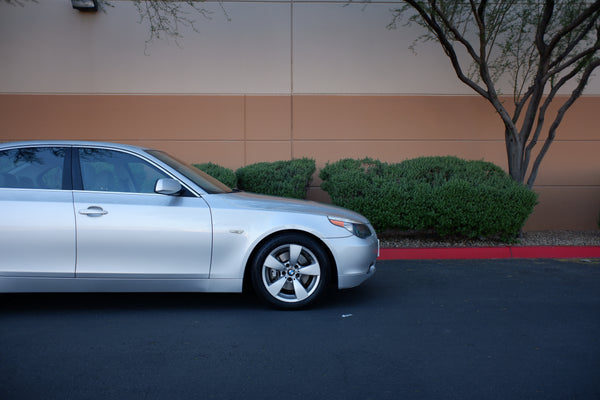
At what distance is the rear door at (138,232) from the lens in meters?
4.83

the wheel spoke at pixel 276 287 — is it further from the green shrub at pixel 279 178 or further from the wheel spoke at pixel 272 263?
the green shrub at pixel 279 178

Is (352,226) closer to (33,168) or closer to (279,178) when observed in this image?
(33,168)

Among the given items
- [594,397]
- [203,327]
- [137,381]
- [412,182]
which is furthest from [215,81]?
[594,397]

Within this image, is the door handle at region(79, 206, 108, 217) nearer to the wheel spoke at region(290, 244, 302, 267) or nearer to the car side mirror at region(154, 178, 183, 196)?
the car side mirror at region(154, 178, 183, 196)

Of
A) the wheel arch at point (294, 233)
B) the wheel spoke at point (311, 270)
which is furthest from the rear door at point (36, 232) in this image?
the wheel spoke at point (311, 270)

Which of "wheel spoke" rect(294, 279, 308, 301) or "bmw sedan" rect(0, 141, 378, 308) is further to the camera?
"wheel spoke" rect(294, 279, 308, 301)

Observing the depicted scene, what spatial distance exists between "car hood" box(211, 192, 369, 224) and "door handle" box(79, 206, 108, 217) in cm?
106

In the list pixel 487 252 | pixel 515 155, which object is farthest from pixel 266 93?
pixel 487 252

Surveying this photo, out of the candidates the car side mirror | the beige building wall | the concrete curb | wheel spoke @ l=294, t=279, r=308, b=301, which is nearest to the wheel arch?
wheel spoke @ l=294, t=279, r=308, b=301

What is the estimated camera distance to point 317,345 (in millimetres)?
4195

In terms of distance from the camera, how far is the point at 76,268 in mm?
4832

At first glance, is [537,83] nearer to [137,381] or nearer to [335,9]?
[335,9]

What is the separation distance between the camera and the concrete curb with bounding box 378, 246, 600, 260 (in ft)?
26.3

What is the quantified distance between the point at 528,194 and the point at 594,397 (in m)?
5.40
